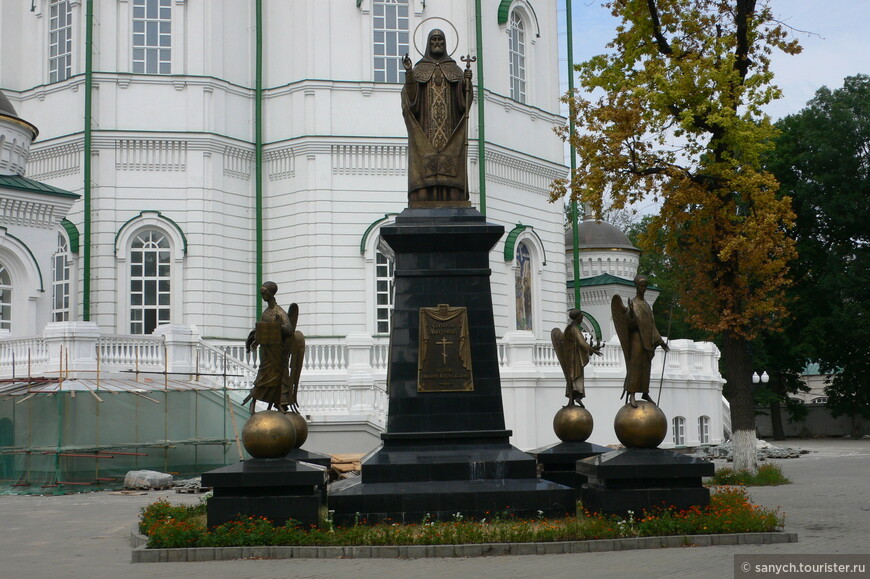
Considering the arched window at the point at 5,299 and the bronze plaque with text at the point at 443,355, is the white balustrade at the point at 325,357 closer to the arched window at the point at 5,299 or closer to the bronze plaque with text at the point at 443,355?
the arched window at the point at 5,299

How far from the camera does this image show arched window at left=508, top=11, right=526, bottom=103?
3669cm

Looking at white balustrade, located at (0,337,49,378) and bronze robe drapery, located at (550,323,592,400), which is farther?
white balustrade, located at (0,337,49,378)

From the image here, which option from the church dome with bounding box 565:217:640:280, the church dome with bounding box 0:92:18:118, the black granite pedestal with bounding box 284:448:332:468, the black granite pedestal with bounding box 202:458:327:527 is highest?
the church dome with bounding box 0:92:18:118

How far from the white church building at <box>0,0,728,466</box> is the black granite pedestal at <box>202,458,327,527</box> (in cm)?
1837

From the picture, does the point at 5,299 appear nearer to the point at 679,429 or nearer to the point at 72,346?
the point at 72,346

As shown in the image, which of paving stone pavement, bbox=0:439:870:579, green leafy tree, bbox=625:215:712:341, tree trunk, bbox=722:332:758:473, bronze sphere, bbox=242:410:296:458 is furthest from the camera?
green leafy tree, bbox=625:215:712:341

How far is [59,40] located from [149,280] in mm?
7937

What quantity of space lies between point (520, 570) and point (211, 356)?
18.6 meters

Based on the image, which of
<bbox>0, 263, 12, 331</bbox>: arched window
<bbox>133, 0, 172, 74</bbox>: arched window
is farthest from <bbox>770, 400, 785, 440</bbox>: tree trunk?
<bbox>0, 263, 12, 331</bbox>: arched window

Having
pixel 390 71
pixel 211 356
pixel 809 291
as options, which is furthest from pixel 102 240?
pixel 809 291

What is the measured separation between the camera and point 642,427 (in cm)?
1263

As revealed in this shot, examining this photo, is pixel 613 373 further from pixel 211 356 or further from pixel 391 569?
pixel 391 569

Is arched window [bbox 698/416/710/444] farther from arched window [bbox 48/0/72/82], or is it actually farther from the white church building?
arched window [bbox 48/0/72/82]

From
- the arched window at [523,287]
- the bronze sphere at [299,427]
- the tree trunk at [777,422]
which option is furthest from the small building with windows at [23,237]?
the tree trunk at [777,422]
